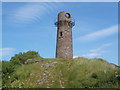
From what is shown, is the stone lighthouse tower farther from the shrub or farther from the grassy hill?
the shrub

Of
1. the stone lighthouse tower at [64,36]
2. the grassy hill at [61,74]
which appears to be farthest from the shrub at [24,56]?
the grassy hill at [61,74]

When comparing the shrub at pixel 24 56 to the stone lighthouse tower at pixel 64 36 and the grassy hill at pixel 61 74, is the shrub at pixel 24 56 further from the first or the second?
the grassy hill at pixel 61 74

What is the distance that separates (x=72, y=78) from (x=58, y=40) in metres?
16.7

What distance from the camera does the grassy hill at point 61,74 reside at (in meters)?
21.4

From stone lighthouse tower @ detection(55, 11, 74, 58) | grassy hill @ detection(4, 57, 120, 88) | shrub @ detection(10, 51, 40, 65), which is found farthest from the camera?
shrub @ detection(10, 51, 40, 65)

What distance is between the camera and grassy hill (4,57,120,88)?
21.4m

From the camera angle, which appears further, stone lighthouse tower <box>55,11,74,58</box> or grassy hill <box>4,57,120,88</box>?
stone lighthouse tower <box>55,11,74,58</box>

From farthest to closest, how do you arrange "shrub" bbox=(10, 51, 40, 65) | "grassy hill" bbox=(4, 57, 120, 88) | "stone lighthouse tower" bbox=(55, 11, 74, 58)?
"shrub" bbox=(10, 51, 40, 65), "stone lighthouse tower" bbox=(55, 11, 74, 58), "grassy hill" bbox=(4, 57, 120, 88)

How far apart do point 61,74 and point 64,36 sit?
46.0 feet

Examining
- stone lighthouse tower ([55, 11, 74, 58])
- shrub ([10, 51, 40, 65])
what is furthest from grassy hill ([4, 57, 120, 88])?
shrub ([10, 51, 40, 65])

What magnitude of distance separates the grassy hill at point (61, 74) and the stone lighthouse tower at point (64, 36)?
740 centimetres

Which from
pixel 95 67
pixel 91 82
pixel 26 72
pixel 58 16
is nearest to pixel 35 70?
pixel 26 72

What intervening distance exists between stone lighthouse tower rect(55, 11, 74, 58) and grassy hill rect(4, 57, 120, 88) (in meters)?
7.40

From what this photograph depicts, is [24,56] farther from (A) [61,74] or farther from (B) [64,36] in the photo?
(A) [61,74]
